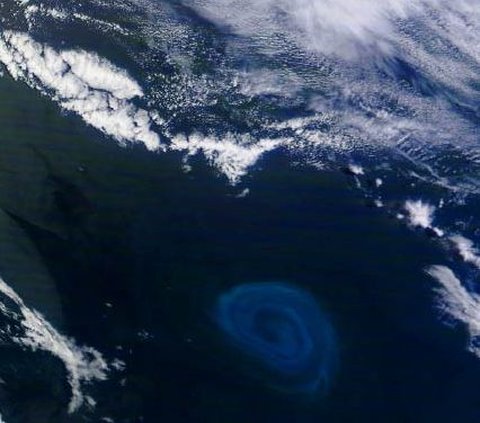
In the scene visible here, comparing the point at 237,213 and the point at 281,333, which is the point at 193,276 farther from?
the point at 281,333

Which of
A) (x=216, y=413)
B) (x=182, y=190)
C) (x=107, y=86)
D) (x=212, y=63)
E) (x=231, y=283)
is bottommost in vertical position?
(x=216, y=413)

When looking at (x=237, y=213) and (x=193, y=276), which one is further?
(x=237, y=213)

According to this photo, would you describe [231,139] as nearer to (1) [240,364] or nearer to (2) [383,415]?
(1) [240,364]

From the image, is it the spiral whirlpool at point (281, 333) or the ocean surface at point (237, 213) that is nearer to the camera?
the ocean surface at point (237, 213)

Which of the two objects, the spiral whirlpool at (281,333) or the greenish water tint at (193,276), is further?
the spiral whirlpool at (281,333)

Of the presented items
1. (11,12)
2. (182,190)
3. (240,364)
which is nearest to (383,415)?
(240,364)

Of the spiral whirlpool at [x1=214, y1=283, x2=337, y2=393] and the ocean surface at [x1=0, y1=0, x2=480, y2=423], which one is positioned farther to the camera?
the spiral whirlpool at [x1=214, y1=283, x2=337, y2=393]

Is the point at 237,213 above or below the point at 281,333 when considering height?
above

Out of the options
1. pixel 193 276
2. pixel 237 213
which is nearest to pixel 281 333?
pixel 193 276
